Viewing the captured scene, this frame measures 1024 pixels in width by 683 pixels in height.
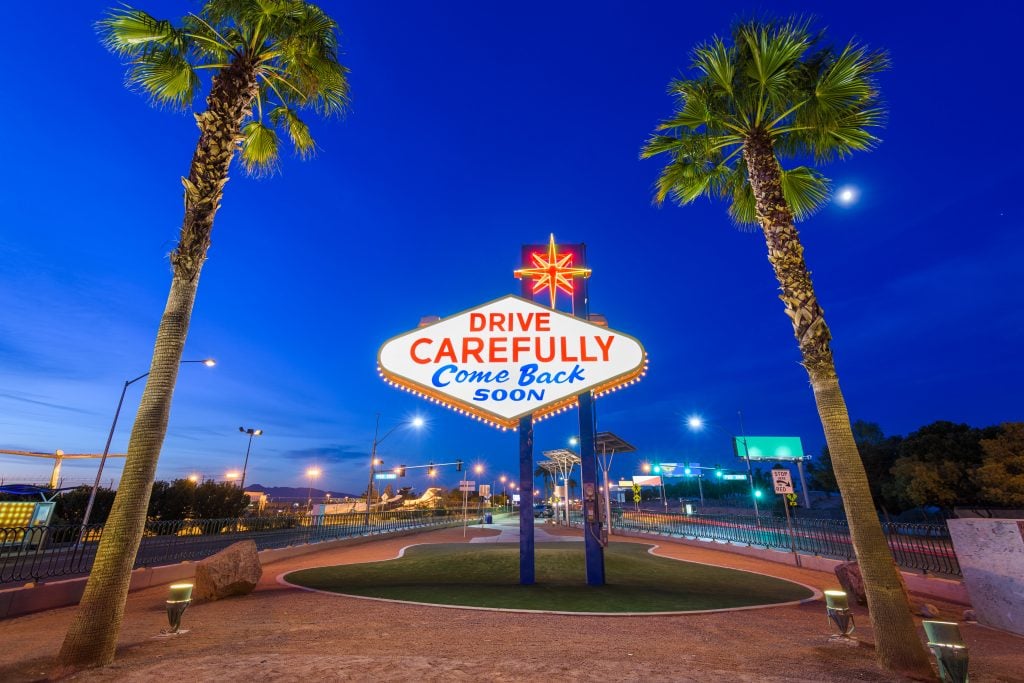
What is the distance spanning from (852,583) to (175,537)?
55.8ft

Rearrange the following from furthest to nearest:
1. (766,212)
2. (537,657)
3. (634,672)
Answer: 1. (766,212)
2. (537,657)
3. (634,672)

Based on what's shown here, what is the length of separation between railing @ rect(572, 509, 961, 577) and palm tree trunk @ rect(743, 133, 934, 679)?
766 centimetres

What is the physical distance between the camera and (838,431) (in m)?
6.55

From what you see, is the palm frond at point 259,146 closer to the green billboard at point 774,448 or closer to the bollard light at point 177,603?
the bollard light at point 177,603

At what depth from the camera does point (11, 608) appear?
329 inches

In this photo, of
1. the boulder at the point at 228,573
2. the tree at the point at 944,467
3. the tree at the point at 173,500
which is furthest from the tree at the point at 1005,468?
the tree at the point at 173,500

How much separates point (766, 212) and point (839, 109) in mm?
3377

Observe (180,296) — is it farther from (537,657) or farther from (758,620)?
(758,620)

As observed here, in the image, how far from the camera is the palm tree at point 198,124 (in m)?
5.80

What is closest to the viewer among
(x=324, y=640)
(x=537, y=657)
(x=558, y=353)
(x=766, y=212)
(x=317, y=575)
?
(x=537, y=657)

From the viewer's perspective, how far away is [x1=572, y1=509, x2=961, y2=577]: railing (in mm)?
12836

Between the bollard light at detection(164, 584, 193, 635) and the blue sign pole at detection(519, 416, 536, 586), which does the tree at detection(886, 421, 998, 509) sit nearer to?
the blue sign pole at detection(519, 416, 536, 586)

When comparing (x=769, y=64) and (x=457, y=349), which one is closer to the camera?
(x=769, y=64)

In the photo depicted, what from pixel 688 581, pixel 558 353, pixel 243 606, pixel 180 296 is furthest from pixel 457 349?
pixel 688 581
